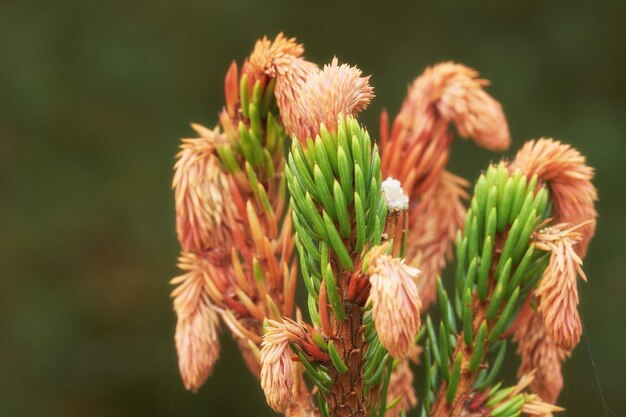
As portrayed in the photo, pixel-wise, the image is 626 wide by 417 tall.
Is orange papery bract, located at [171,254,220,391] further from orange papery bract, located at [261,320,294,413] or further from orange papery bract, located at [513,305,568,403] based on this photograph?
orange papery bract, located at [513,305,568,403]

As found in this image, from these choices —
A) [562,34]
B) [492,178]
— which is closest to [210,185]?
[492,178]

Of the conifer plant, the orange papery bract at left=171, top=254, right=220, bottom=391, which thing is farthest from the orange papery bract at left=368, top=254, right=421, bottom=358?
the orange papery bract at left=171, top=254, right=220, bottom=391

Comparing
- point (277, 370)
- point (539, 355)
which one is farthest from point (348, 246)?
point (539, 355)

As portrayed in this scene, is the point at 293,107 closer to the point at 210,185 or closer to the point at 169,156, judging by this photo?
the point at 210,185

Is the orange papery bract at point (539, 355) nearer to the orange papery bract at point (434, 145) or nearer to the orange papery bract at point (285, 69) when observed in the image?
the orange papery bract at point (434, 145)

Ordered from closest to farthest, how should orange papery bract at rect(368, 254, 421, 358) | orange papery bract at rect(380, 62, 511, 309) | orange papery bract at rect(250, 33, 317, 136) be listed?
orange papery bract at rect(368, 254, 421, 358) → orange papery bract at rect(250, 33, 317, 136) → orange papery bract at rect(380, 62, 511, 309)

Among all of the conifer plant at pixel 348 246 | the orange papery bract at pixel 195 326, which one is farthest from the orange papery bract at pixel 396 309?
the orange papery bract at pixel 195 326

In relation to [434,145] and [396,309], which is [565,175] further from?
[396,309]

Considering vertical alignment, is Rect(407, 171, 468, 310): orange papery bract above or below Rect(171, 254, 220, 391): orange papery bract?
above
